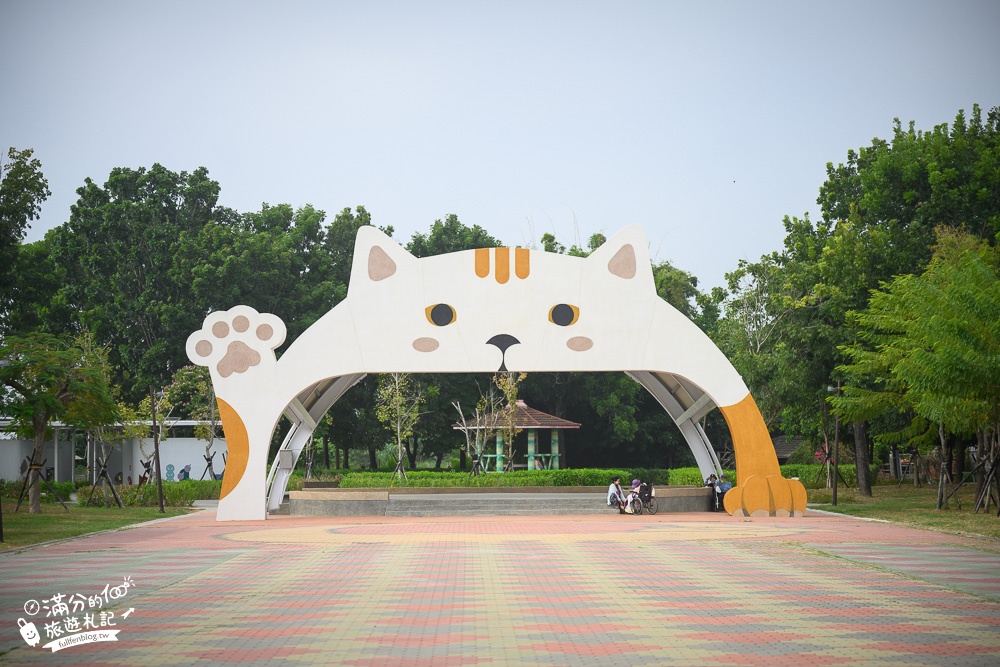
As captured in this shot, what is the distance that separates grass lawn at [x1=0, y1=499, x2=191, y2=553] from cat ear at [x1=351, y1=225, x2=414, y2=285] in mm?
8405

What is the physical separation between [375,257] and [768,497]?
11.7 metres

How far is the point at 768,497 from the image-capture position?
84.9 feet

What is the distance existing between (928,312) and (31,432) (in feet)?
75.2

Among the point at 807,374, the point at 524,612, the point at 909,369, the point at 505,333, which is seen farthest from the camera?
the point at 807,374

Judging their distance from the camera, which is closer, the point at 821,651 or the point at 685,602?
the point at 821,651

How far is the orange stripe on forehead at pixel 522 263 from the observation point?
25.8 meters

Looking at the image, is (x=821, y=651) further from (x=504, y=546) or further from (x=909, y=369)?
(x=909, y=369)

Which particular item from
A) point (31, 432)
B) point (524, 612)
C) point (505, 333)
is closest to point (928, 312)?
point (505, 333)

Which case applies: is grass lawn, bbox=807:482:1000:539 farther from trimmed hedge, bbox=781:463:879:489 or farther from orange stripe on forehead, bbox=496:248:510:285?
orange stripe on forehead, bbox=496:248:510:285

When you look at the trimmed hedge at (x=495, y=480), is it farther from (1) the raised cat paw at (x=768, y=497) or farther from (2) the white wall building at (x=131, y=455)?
(2) the white wall building at (x=131, y=455)

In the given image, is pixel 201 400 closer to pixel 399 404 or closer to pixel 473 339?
pixel 399 404

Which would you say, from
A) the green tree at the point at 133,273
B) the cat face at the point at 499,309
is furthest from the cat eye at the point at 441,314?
Result: the green tree at the point at 133,273

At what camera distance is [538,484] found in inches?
1369

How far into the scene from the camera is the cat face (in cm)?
2550
